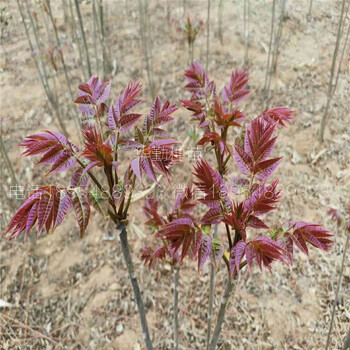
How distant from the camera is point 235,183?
947 mm

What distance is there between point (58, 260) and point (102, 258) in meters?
0.34

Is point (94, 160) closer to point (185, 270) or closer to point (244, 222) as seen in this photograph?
point (244, 222)

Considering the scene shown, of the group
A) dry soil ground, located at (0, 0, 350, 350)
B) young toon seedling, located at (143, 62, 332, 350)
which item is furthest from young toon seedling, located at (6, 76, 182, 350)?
dry soil ground, located at (0, 0, 350, 350)

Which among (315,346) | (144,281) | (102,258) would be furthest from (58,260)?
(315,346)

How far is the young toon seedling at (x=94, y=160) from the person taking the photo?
0.77m

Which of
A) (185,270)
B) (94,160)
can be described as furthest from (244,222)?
(185,270)

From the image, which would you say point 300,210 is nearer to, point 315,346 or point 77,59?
point 315,346

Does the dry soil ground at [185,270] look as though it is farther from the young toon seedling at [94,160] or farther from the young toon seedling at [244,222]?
the young toon seedling at [94,160]

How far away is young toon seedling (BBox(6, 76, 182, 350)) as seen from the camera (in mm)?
770

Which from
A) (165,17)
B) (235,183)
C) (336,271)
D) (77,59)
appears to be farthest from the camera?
(165,17)

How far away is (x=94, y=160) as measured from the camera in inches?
32.9

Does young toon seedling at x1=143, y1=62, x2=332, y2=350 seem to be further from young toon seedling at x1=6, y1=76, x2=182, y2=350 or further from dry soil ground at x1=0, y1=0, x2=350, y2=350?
dry soil ground at x1=0, y1=0, x2=350, y2=350

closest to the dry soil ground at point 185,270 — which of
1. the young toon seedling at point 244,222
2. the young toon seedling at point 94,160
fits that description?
the young toon seedling at point 244,222

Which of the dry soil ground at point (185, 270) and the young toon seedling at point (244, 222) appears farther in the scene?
the dry soil ground at point (185, 270)
